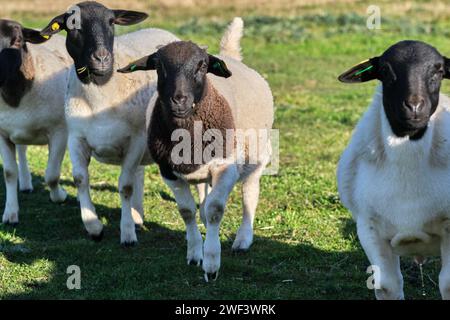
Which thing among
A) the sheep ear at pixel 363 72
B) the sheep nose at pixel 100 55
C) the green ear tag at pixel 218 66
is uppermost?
the sheep nose at pixel 100 55

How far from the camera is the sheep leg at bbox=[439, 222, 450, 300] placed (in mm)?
5613

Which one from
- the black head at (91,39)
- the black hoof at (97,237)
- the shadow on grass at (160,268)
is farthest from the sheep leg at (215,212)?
the black hoof at (97,237)

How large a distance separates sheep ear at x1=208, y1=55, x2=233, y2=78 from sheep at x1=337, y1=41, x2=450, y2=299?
1433 mm

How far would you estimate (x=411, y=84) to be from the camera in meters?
5.48

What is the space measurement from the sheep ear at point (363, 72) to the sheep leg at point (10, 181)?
4.40m

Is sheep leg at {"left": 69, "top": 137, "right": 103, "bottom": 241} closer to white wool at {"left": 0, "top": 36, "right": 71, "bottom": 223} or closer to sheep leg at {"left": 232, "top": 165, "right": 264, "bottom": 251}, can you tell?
white wool at {"left": 0, "top": 36, "right": 71, "bottom": 223}

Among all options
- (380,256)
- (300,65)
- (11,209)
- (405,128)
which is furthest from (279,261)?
(300,65)

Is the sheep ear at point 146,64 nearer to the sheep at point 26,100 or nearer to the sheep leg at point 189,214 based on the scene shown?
the sheep leg at point 189,214

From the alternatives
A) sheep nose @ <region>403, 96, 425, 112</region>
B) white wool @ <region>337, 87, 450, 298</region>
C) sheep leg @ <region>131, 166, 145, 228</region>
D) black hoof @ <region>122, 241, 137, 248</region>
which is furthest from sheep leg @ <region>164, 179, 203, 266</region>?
sheep nose @ <region>403, 96, 425, 112</region>

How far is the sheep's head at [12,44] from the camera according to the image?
875 centimetres

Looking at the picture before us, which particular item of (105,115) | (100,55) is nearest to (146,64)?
(100,55)
